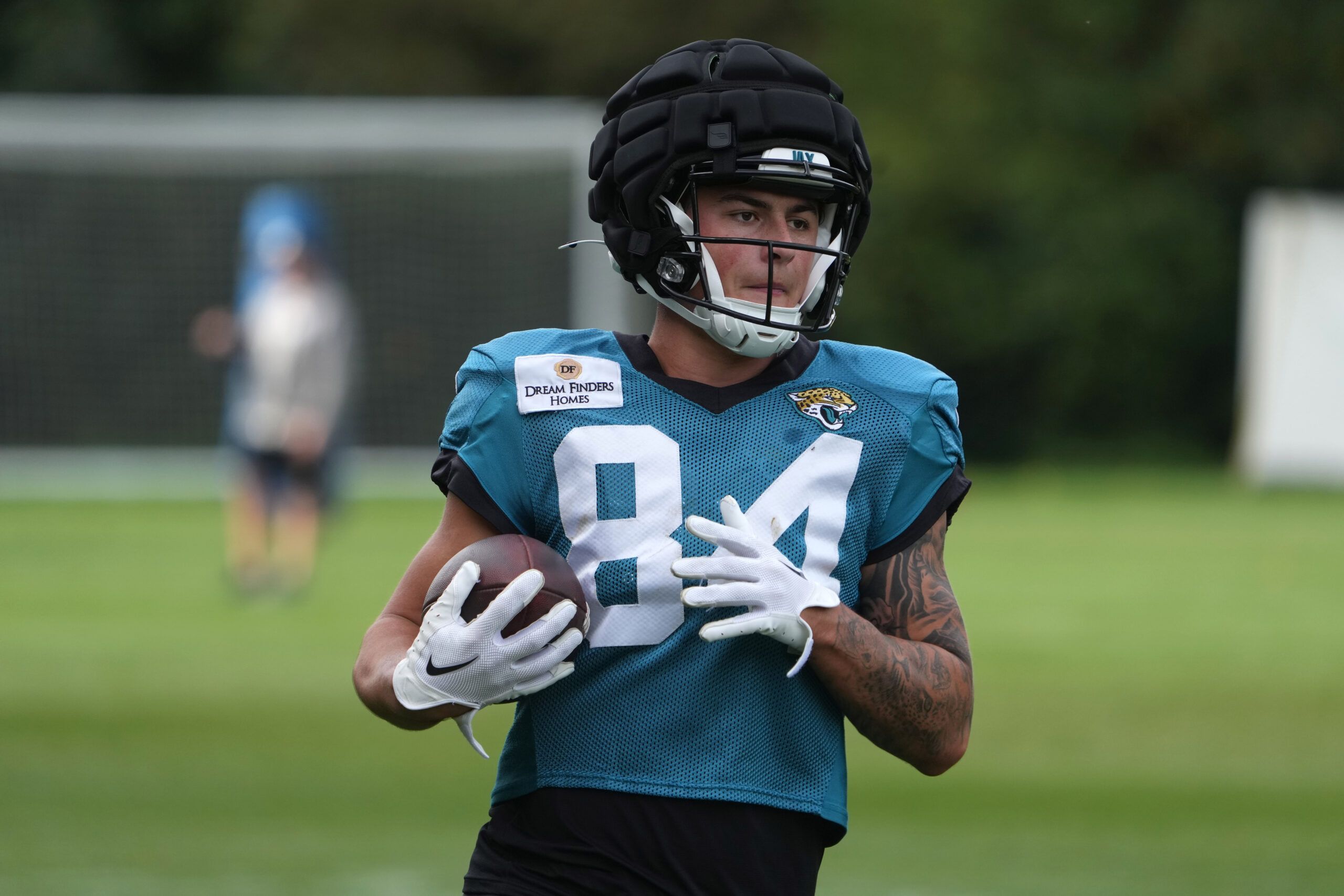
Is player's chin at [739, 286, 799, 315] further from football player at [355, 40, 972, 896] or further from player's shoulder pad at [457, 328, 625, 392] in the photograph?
player's shoulder pad at [457, 328, 625, 392]

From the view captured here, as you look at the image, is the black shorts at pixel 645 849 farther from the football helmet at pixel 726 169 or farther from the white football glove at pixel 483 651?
the football helmet at pixel 726 169

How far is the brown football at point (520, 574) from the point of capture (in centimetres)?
265

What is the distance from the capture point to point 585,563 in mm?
2803

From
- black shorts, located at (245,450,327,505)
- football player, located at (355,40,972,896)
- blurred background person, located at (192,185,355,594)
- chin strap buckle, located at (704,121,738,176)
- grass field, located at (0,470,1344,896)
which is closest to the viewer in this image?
football player, located at (355,40,972,896)

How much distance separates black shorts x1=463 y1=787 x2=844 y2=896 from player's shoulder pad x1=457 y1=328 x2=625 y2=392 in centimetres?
62

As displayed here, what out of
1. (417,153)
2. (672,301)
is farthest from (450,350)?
(672,301)

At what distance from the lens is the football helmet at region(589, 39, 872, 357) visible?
2854 millimetres

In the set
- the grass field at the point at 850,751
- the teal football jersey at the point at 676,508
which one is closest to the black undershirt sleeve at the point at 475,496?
the teal football jersey at the point at 676,508

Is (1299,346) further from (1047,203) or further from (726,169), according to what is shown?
(726,169)

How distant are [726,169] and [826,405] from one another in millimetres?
375

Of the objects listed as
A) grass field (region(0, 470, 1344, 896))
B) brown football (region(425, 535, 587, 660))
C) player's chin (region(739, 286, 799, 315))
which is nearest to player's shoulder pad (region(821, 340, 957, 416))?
player's chin (region(739, 286, 799, 315))

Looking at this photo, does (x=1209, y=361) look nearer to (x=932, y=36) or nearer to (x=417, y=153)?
(x=932, y=36)

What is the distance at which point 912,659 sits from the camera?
2799 mm

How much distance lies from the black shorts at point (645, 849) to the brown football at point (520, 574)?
0.76 ft
